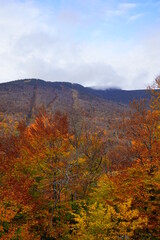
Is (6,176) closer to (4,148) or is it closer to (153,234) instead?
(4,148)

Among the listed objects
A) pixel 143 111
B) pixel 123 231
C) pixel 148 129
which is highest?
pixel 143 111

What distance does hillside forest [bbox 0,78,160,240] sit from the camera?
11250mm

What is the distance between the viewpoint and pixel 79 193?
20.0m

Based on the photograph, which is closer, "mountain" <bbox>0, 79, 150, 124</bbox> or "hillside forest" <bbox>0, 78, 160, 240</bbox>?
"hillside forest" <bbox>0, 78, 160, 240</bbox>

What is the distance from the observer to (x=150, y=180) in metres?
12.8

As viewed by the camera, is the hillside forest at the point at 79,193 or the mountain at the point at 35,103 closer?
the hillside forest at the point at 79,193

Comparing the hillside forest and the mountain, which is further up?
the mountain

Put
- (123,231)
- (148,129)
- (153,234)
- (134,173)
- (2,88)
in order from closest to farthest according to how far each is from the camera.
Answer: (123,231), (153,234), (134,173), (148,129), (2,88)

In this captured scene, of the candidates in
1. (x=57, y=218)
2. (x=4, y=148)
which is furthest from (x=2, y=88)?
(x=57, y=218)

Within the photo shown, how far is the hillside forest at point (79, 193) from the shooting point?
1125cm

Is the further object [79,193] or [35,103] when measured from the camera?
[35,103]

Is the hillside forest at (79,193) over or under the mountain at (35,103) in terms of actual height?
under

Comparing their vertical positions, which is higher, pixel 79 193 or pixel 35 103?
pixel 35 103

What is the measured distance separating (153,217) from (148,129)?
712 centimetres
